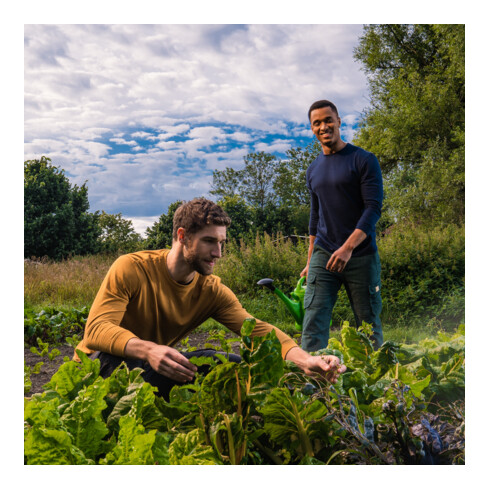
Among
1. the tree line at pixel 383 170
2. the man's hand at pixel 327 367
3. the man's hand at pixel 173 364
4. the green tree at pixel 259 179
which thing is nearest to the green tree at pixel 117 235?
the tree line at pixel 383 170

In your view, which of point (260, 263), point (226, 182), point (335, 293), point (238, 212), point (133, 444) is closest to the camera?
point (133, 444)

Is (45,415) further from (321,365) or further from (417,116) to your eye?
(417,116)

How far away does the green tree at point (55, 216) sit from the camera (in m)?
1.75

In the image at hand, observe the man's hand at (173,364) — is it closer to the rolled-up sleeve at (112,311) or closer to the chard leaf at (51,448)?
the rolled-up sleeve at (112,311)

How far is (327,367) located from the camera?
110 cm

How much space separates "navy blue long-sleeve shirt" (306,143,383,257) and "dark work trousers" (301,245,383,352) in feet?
0.27

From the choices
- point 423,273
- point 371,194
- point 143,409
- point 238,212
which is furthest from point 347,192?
point 143,409

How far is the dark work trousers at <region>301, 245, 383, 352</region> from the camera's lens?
2264mm

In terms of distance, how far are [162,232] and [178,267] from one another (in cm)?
24

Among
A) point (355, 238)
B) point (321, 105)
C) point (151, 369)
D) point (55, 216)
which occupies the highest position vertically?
point (321, 105)
